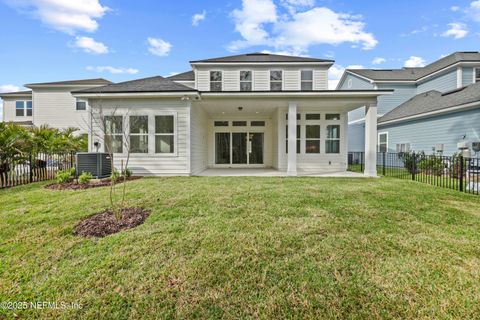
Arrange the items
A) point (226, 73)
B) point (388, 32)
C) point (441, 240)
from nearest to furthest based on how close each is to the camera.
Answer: point (441, 240) < point (226, 73) < point (388, 32)

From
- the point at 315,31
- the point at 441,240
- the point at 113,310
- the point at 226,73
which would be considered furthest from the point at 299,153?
the point at 315,31

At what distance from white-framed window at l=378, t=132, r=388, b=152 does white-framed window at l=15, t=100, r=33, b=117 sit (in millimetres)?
27874

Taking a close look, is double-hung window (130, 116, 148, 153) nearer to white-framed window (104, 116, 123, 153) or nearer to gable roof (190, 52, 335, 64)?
white-framed window (104, 116, 123, 153)

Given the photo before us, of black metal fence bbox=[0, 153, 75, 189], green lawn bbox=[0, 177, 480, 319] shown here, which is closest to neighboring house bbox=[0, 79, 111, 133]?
black metal fence bbox=[0, 153, 75, 189]

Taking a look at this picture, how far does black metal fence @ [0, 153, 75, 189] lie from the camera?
6688 mm

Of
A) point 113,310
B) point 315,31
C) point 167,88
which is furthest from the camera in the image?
point 315,31

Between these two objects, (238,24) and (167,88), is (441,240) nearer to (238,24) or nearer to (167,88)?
(167,88)

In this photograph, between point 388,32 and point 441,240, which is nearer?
point 441,240

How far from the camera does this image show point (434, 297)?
1.94 m

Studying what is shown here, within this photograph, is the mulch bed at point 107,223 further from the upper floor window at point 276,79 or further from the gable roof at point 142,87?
the upper floor window at point 276,79

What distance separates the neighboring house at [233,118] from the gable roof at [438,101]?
4682 mm

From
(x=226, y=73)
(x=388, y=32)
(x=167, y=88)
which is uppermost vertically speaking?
(x=388, y=32)

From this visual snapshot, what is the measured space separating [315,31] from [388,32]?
5.32 meters

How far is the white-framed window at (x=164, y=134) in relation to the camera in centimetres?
891
